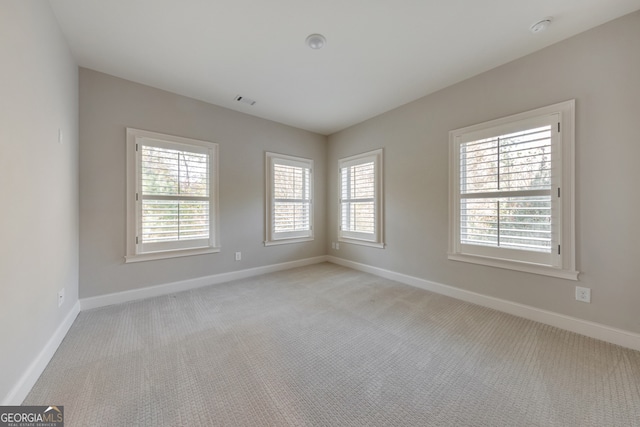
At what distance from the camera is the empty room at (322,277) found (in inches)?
55.4

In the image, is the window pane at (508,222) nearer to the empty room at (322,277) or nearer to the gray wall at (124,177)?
the empty room at (322,277)

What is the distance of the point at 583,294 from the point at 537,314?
0.41 metres

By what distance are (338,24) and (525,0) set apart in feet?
4.60

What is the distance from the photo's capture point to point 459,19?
194cm

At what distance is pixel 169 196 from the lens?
3.08m

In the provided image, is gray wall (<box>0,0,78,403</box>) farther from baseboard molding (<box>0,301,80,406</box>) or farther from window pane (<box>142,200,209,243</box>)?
window pane (<box>142,200,209,243</box>)

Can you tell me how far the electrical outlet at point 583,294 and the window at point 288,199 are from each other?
356cm

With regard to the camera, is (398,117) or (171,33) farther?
(398,117)

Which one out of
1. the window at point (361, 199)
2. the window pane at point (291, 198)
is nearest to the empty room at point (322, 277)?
the window at point (361, 199)

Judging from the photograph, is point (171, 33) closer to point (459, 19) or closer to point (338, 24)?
point (338, 24)

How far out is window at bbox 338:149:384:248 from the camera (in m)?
3.90

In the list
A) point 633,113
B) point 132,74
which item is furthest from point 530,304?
point 132,74

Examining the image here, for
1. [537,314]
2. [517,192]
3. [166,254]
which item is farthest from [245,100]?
[537,314]

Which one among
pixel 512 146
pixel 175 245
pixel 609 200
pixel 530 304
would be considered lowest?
pixel 530 304
